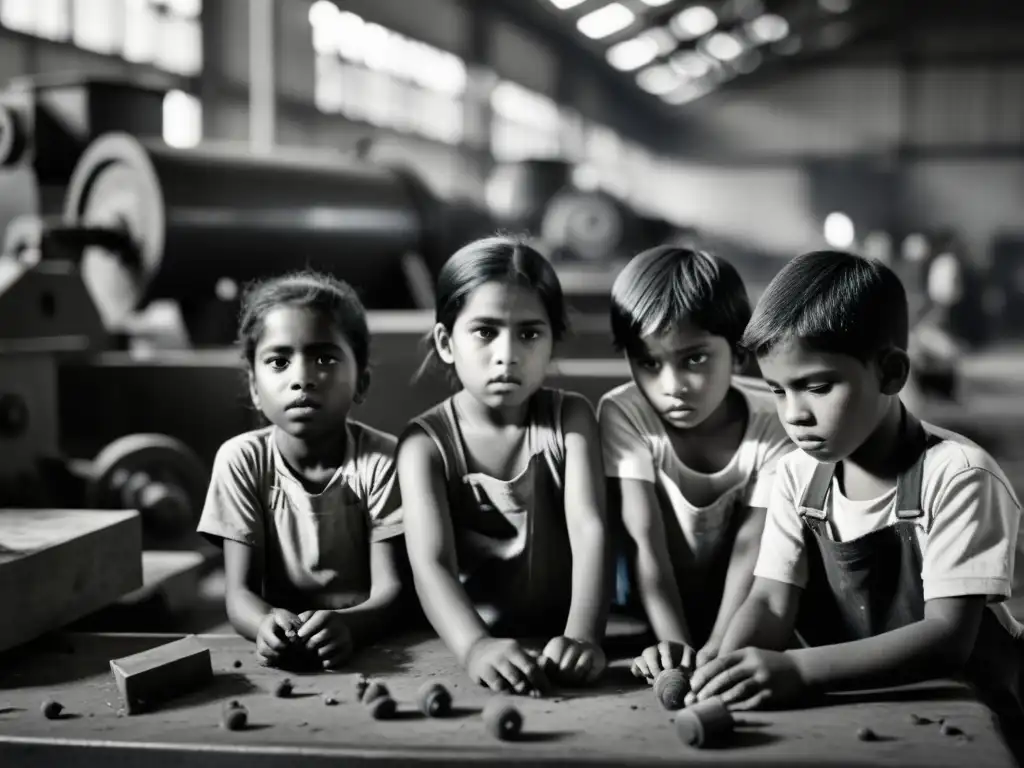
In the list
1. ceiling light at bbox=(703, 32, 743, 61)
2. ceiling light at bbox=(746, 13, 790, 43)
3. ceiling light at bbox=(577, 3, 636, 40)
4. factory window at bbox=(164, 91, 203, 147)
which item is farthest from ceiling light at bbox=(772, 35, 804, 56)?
factory window at bbox=(164, 91, 203, 147)

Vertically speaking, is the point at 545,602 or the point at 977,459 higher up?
the point at 977,459

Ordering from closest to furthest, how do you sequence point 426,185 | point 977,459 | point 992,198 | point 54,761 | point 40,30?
point 54,761 → point 977,459 → point 426,185 → point 40,30 → point 992,198

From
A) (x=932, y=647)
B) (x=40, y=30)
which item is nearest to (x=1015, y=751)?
(x=932, y=647)

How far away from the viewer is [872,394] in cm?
157

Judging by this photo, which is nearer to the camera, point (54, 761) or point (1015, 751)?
point (54, 761)

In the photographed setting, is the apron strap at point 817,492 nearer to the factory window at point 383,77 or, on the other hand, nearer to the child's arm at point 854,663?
the child's arm at point 854,663

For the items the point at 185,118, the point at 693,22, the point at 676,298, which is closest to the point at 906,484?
the point at 676,298

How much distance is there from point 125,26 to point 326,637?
27.8 feet

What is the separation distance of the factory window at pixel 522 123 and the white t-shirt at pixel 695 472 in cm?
1355

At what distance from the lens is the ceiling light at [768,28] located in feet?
63.3

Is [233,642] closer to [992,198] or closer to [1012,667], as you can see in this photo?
[1012,667]

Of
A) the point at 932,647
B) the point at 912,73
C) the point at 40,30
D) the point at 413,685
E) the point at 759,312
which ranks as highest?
the point at 912,73

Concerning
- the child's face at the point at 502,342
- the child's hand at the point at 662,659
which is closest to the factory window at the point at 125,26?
the child's face at the point at 502,342

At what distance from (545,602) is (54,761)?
2.74ft
